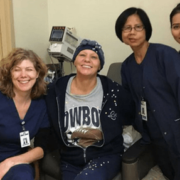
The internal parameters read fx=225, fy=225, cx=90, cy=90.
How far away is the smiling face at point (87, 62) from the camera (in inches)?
58.2

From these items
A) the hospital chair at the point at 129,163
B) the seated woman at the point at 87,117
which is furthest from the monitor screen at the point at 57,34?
the hospital chair at the point at 129,163

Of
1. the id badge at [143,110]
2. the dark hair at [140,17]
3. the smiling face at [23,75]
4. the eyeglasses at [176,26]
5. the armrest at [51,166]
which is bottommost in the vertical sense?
the armrest at [51,166]

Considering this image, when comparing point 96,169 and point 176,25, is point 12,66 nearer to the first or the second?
Answer: point 96,169

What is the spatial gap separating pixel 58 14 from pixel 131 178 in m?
2.16

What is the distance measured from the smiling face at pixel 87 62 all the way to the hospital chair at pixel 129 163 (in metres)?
0.53

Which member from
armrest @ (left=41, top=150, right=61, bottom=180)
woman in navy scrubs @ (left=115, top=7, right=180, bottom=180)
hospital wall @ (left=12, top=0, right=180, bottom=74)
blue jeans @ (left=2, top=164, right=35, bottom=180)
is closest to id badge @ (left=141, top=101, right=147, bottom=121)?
woman in navy scrubs @ (left=115, top=7, right=180, bottom=180)

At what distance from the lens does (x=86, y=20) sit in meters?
2.62

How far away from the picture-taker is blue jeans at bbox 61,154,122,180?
1310 mm

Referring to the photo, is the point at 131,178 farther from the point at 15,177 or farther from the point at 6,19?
the point at 6,19

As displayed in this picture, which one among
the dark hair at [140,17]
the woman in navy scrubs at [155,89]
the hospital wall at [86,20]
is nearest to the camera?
the woman in navy scrubs at [155,89]

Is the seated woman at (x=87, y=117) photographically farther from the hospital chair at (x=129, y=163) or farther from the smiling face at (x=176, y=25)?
the smiling face at (x=176, y=25)

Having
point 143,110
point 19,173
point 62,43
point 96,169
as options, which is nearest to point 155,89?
point 143,110

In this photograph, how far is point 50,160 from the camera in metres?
1.49

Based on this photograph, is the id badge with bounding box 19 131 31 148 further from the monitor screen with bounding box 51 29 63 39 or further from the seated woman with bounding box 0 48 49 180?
the monitor screen with bounding box 51 29 63 39
